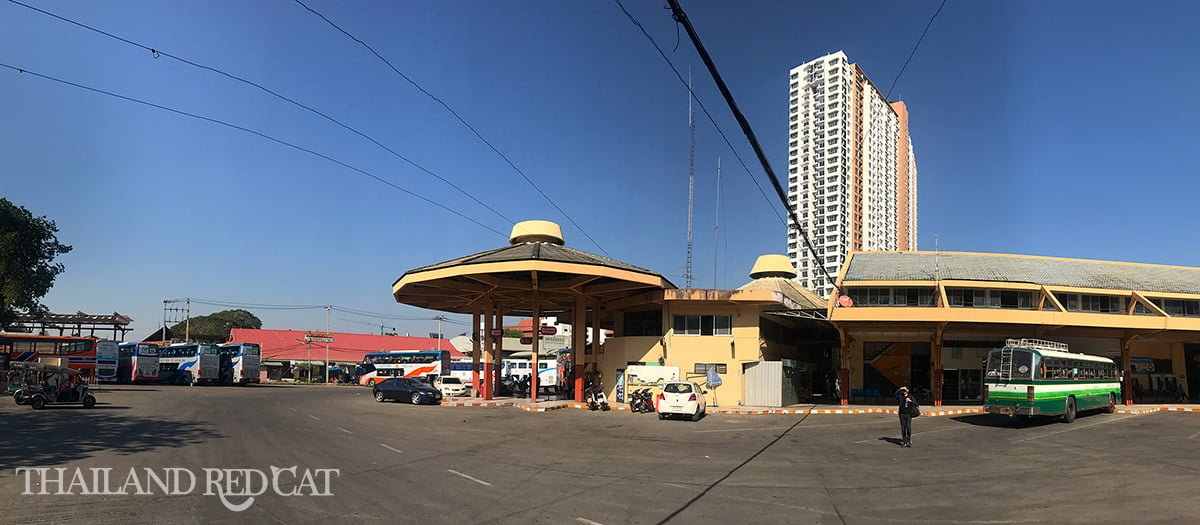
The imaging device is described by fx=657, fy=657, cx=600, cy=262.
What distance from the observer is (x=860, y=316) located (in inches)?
1419

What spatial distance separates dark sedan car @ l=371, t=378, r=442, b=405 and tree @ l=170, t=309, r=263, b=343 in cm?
7054

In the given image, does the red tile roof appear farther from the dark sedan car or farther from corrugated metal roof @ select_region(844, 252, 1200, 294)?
corrugated metal roof @ select_region(844, 252, 1200, 294)

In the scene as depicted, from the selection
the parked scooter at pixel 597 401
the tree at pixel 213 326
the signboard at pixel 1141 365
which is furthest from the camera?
the tree at pixel 213 326

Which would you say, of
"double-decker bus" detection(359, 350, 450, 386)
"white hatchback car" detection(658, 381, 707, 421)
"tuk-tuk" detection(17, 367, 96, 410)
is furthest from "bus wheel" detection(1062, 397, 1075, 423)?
"tuk-tuk" detection(17, 367, 96, 410)

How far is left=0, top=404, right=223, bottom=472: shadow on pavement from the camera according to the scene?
15164mm

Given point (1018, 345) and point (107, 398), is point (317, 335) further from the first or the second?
point (1018, 345)

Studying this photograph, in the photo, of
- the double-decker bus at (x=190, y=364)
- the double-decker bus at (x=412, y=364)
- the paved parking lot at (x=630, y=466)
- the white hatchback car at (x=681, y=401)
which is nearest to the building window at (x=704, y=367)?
the white hatchback car at (x=681, y=401)

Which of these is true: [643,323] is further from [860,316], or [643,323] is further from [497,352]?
[860,316]

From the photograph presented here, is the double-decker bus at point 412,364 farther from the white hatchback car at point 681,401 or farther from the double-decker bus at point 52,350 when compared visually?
the white hatchback car at point 681,401

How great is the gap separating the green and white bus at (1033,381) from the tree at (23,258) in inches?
2917

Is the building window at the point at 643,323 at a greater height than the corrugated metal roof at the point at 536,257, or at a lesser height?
lesser

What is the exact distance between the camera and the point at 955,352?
139 feet

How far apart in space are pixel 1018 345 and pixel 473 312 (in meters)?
33.1

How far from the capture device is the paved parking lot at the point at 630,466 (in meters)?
10.1
